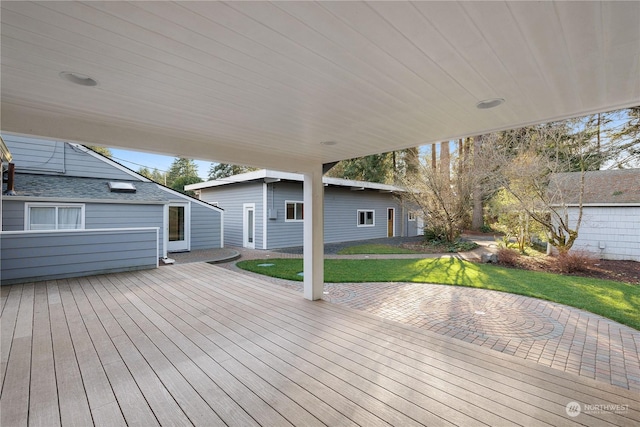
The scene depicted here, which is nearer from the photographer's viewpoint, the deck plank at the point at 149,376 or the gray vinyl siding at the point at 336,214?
the deck plank at the point at 149,376

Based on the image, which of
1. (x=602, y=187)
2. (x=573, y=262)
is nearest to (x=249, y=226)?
(x=573, y=262)

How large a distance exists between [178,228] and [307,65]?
10.4m

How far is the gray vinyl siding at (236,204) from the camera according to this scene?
11.2 m

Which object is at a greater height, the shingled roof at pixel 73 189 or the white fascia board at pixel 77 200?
the shingled roof at pixel 73 189

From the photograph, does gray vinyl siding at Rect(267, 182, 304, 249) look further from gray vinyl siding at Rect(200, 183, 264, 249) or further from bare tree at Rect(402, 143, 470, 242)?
bare tree at Rect(402, 143, 470, 242)

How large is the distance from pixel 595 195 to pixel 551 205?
3057mm

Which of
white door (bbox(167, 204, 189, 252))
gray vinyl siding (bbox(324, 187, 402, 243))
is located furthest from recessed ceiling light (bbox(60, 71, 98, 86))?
gray vinyl siding (bbox(324, 187, 402, 243))

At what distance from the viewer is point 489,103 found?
2.38m

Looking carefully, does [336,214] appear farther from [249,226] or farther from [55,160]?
[55,160]

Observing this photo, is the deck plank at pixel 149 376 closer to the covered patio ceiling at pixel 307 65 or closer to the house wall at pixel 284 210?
the covered patio ceiling at pixel 307 65

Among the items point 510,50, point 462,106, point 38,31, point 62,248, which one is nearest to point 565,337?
point 462,106

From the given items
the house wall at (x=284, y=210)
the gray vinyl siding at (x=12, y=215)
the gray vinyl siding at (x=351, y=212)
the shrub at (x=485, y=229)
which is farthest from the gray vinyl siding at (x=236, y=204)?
the shrub at (x=485, y=229)

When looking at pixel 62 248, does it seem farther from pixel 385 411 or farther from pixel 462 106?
pixel 462 106

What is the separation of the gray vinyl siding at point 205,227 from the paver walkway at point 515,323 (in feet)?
→ 20.9
